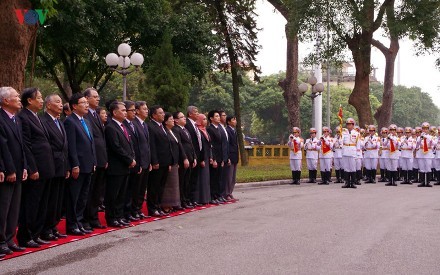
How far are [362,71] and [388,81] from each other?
719 centimetres

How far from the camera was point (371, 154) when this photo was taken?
2644cm

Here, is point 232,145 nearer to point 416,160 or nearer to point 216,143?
point 216,143

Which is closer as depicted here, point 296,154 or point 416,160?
point 296,154

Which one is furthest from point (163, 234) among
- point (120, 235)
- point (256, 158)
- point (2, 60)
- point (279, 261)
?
point (256, 158)

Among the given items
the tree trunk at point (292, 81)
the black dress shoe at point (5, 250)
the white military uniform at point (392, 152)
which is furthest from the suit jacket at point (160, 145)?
the tree trunk at point (292, 81)


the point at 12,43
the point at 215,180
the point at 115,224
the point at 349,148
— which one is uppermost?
the point at 12,43

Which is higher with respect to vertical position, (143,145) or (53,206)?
(143,145)

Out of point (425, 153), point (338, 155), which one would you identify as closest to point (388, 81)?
point (338, 155)

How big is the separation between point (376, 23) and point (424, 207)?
18.2m

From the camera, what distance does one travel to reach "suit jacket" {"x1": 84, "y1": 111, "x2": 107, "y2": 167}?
11.6m

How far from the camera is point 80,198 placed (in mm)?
11281

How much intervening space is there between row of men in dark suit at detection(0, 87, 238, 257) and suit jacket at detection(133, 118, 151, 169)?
0.02 meters

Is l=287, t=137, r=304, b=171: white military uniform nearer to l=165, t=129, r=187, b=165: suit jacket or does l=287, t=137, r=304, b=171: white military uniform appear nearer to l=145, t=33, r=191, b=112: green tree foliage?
l=145, t=33, r=191, b=112: green tree foliage

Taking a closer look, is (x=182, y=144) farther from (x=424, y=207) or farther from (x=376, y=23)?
(x=376, y=23)
